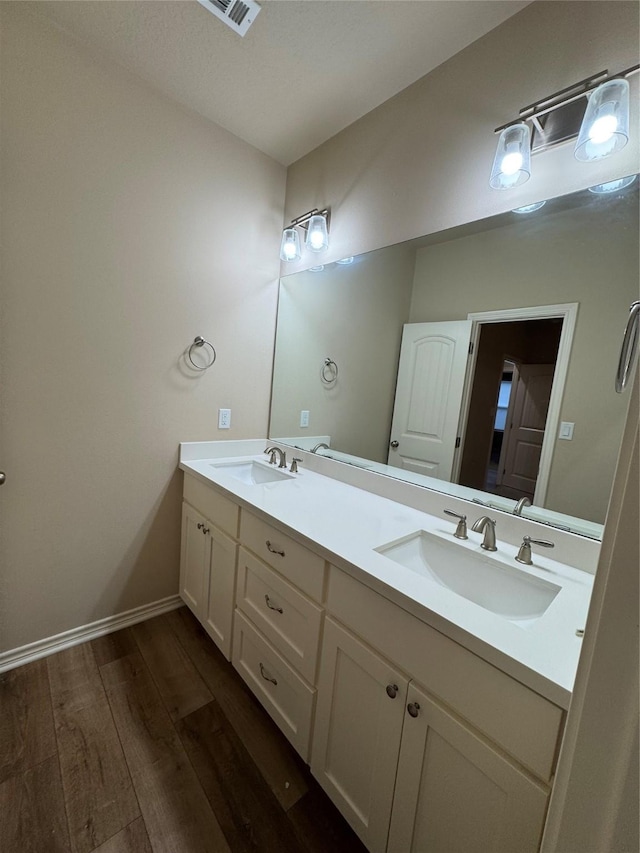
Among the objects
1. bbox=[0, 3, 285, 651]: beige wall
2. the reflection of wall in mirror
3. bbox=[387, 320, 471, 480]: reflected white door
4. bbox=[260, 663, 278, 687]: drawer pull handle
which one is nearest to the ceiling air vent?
bbox=[0, 3, 285, 651]: beige wall

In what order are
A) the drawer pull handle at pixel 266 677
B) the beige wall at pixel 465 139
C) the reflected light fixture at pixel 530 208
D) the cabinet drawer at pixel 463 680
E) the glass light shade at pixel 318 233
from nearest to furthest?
the cabinet drawer at pixel 463 680, the beige wall at pixel 465 139, the reflected light fixture at pixel 530 208, the drawer pull handle at pixel 266 677, the glass light shade at pixel 318 233

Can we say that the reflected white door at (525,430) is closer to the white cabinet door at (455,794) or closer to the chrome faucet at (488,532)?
the chrome faucet at (488,532)

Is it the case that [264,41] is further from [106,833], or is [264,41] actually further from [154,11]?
[106,833]

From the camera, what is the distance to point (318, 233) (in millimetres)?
1817

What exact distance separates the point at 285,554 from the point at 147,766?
850 mm

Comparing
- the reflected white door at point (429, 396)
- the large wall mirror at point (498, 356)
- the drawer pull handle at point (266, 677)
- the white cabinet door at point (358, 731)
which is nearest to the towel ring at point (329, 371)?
the large wall mirror at point (498, 356)

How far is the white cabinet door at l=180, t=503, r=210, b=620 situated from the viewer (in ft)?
5.59

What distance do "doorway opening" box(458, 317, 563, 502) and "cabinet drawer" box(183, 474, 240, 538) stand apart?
954 millimetres

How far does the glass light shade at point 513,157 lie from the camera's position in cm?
108

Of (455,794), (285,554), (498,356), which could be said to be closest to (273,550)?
(285,554)

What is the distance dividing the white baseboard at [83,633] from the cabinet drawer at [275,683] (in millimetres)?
688

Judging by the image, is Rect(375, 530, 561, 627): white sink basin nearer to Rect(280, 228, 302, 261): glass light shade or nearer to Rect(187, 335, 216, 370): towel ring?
Rect(187, 335, 216, 370): towel ring

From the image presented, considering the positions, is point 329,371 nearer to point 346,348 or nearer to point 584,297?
point 346,348

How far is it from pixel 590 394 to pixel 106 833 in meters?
1.91
